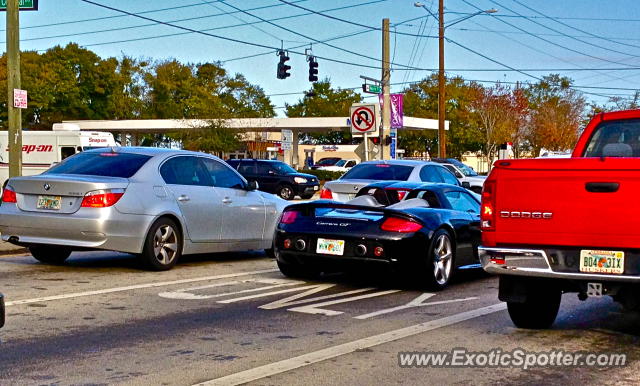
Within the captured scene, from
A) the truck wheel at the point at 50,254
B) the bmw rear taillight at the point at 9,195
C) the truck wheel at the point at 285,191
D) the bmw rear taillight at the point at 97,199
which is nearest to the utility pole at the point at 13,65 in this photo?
the truck wheel at the point at 50,254

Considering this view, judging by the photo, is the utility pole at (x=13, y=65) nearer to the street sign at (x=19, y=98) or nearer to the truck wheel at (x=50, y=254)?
the street sign at (x=19, y=98)

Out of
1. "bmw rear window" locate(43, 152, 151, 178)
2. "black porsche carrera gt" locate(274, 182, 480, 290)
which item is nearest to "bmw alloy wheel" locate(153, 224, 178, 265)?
"bmw rear window" locate(43, 152, 151, 178)

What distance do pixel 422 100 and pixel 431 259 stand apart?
8866 centimetres

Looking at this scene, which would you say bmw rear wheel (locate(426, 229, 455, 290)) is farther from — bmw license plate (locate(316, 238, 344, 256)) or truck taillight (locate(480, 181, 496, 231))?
truck taillight (locate(480, 181, 496, 231))

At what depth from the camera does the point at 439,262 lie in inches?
388

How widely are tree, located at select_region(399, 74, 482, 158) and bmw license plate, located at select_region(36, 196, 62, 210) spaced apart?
72.0m

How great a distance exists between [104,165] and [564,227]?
6433mm

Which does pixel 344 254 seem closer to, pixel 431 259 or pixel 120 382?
pixel 431 259

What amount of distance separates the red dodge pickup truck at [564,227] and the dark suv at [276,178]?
2847cm

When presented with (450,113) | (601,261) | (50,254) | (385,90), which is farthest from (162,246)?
(450,113)

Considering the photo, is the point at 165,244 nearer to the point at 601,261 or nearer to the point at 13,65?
the point at 601,261

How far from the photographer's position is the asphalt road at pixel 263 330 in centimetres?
587

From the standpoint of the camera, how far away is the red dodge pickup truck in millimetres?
6336

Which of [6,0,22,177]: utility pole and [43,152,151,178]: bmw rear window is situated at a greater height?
[6,0,22,177]: utility pole
